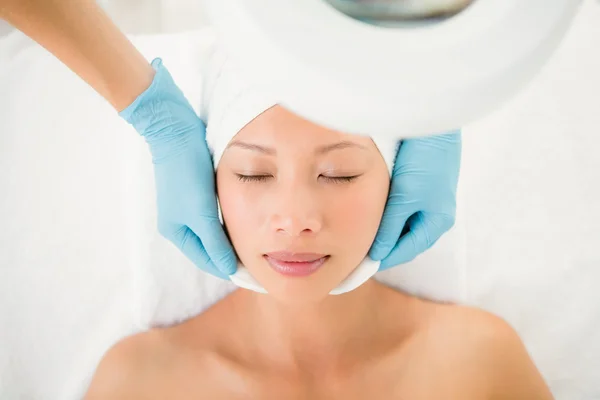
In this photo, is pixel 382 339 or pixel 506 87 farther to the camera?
pixel 382 339

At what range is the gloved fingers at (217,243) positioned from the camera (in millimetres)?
984

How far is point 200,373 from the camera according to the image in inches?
44.8

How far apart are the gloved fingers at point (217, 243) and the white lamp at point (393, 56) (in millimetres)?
527

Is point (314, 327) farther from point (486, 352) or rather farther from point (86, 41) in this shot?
point (86, 41)

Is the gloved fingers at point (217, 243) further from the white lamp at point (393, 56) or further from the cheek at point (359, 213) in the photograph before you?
the white lamp at point (393, 56)

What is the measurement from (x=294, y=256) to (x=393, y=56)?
444mm

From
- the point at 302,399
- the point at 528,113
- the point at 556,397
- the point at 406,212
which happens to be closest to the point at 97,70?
the point at 406,212

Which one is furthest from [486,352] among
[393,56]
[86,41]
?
[86,41]

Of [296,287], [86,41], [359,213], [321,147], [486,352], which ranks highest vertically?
[86,41]

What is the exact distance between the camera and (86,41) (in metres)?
0.82

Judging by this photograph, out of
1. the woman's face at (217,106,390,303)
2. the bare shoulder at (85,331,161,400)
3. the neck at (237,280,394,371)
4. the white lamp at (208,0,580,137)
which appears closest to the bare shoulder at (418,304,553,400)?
the neck at (237,280,394,371)

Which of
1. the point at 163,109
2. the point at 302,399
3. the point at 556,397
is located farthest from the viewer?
the point at 556,397

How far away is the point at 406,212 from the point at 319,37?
0.60 m

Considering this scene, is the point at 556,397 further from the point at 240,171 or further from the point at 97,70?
the point at 97,70
